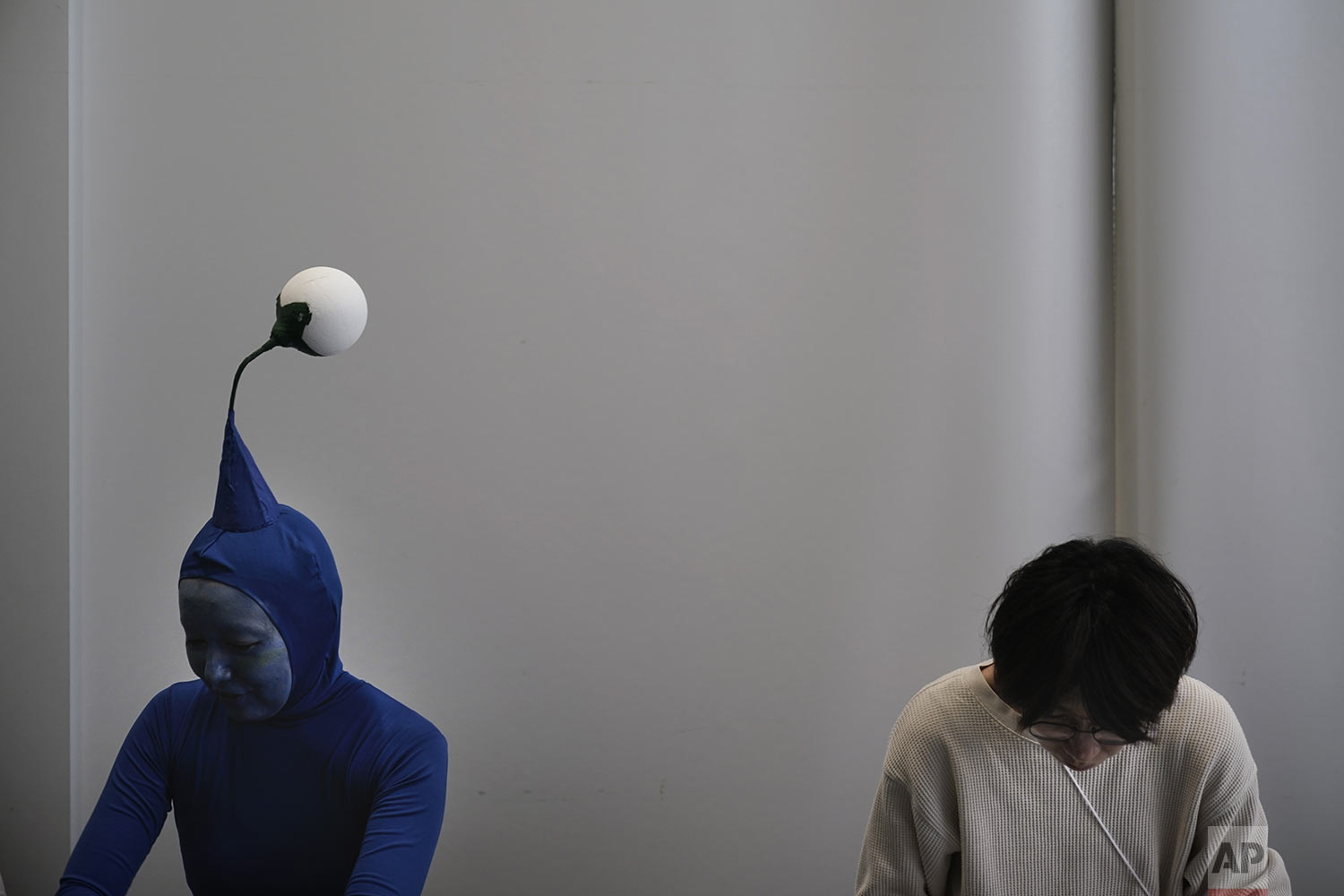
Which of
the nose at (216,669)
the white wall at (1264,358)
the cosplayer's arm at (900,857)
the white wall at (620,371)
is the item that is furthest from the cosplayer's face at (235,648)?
the white wall at (1264,358)

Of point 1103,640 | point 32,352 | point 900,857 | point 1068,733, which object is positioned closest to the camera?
point 1103,640

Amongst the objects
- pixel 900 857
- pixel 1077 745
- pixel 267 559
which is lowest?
pixel 900 857

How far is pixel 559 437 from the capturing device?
2338 millimetres

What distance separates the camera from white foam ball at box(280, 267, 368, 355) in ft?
5.09

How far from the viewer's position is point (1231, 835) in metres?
1.58

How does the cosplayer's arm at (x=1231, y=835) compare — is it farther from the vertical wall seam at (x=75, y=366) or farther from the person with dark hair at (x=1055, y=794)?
the vertical wall seam at (x=75, y=366)

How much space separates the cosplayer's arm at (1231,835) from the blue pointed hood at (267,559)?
1315 millimetres

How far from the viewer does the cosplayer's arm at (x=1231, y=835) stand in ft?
5.15

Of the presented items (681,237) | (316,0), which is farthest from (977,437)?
(316,0)

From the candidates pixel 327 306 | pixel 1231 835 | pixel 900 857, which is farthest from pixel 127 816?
pixel 1231 835

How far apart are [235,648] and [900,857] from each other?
1035 mm

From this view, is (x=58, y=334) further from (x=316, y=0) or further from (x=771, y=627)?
(x=771, y=627)

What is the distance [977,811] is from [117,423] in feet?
5.96

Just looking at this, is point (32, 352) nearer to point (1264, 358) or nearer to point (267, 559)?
point (267, 559)
